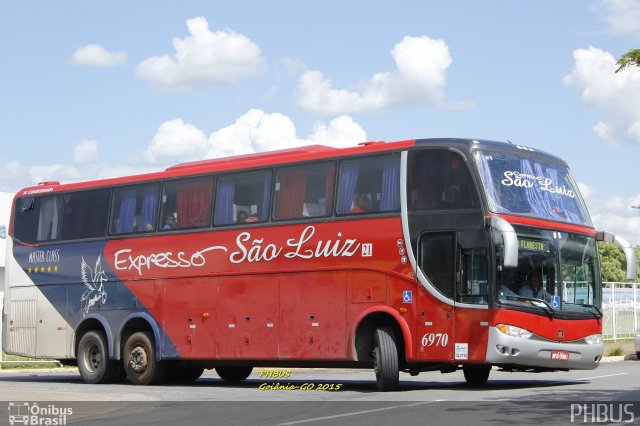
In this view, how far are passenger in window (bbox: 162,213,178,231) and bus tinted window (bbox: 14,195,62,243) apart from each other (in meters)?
3.37

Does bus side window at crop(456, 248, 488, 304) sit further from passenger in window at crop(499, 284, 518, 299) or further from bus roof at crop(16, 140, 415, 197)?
bus roof at crop(16, 140, 415, 197)

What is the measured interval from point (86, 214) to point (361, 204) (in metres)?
7.78

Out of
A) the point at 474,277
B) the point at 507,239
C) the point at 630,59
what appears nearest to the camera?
the point at 630,59

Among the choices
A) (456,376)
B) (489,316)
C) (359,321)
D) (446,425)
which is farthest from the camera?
(456,376)

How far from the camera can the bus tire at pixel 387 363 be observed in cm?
1942

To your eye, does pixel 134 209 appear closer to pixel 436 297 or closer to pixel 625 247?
pixel 436 297

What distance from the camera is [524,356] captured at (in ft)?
61.0

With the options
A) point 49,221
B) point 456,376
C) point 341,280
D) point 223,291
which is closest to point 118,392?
point 223,291

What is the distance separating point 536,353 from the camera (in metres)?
18.7

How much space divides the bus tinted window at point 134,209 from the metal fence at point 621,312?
20448 mm

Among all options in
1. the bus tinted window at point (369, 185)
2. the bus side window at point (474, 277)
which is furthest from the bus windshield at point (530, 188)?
the bus tinted window at point (369, 185)

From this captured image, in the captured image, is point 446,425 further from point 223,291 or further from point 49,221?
point 49,221

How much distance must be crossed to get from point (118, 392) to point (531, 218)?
27.3 ft

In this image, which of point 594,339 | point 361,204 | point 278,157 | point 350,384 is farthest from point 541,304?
point 278,157
